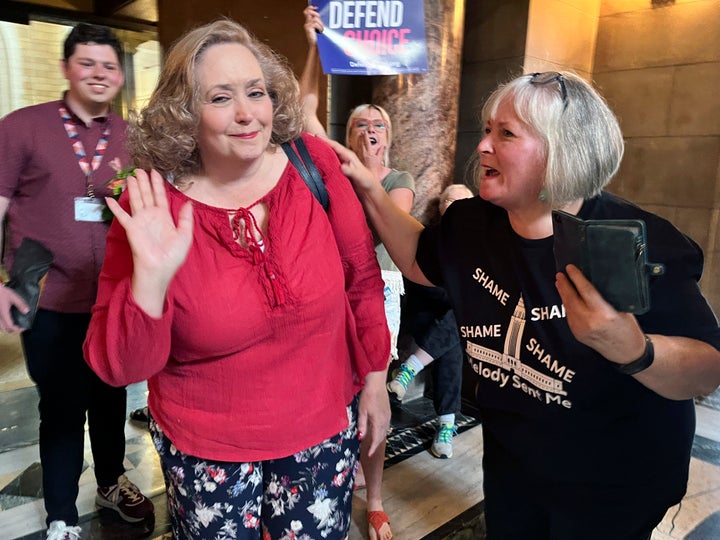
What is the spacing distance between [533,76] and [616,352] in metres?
0.73

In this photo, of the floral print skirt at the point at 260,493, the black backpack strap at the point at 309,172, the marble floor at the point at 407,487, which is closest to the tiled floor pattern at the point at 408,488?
the marble floor at the point at 407,487

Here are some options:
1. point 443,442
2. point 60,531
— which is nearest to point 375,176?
point 443,442

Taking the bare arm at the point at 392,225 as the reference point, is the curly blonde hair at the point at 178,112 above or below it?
above

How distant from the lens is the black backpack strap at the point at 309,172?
1458 mm

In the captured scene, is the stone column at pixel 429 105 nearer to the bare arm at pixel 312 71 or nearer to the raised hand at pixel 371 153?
the raised hand at pixel 371 153

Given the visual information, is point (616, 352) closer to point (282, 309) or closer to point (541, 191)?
point (541, 191)

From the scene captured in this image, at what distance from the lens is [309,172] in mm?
1476

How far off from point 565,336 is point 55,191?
5.89ft

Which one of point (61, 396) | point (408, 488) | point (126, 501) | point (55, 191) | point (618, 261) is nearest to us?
point (618, 261)

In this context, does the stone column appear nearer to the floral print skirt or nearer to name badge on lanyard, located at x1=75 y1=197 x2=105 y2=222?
name badge on lanyard, located at x1=75 y1=197 x2=105 y2=222

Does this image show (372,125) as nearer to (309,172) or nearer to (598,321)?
(309,172)

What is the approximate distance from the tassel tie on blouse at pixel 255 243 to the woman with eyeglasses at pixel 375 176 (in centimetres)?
62

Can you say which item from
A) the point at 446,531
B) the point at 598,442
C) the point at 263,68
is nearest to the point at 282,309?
the point at 263,68

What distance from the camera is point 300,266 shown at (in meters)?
1.33
